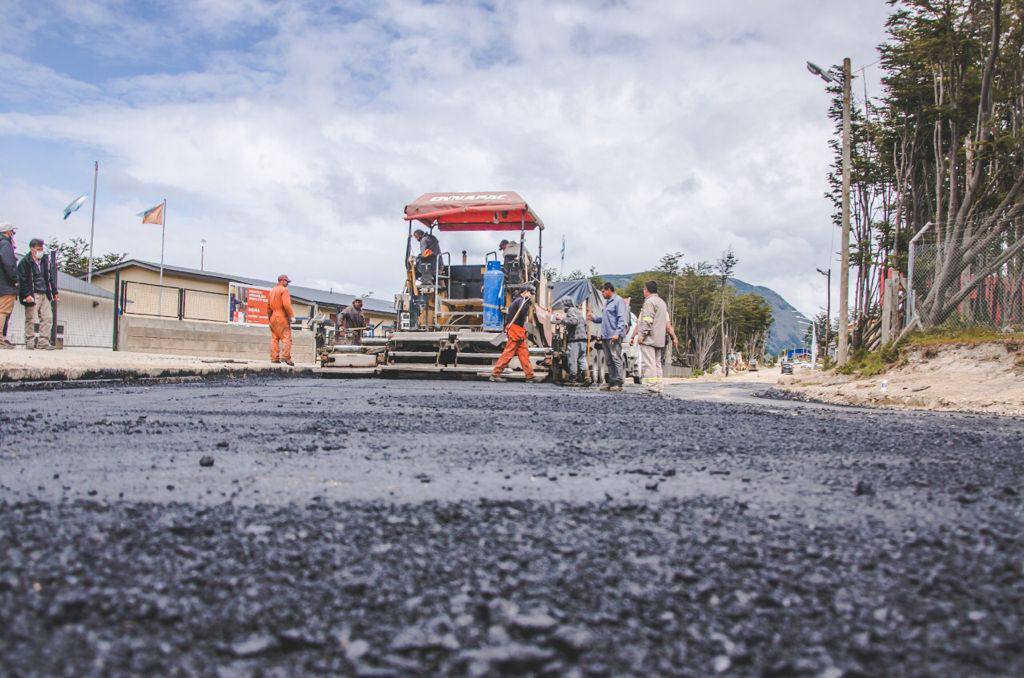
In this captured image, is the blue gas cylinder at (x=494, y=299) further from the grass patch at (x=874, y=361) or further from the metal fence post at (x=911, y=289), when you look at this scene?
the metal fence post at (x=911, y=289)

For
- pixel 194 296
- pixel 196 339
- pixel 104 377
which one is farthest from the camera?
pixel 194 296

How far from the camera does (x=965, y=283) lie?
12.3 meters

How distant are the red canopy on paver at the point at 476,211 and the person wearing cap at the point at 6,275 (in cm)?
618

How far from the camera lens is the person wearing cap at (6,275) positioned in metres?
11.0

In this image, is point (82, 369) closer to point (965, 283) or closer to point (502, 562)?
point (502, 562)

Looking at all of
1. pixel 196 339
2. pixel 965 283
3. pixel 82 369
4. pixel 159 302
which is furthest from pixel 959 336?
pixel 159 302

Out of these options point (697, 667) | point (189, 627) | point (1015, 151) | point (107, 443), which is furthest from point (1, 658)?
point (1015, 151)

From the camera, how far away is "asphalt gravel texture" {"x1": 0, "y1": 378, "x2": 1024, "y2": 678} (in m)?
1.41

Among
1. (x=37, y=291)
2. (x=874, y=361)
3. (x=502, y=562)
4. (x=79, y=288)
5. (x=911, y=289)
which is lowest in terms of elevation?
(x=502, y=562)

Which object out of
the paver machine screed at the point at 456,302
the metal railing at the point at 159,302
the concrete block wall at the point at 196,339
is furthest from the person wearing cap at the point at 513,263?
the metal railing at the point at 159,302

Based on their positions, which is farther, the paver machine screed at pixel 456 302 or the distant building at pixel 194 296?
the distant building at pixel 194 296

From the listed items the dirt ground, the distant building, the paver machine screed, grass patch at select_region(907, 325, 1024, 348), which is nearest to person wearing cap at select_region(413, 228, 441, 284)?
the paver machine screed

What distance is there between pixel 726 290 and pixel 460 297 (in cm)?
5321

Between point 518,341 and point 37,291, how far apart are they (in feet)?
26.0
